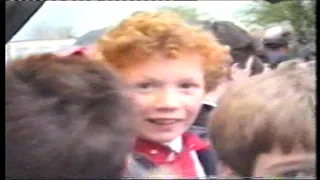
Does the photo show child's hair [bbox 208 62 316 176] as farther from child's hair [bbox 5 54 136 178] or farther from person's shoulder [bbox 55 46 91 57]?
person's shoulder [bbox 55 46 91 57]

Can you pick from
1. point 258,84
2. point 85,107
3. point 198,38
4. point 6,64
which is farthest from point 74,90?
point 258,84

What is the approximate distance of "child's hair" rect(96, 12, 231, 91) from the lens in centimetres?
243

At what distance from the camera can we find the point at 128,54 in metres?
2.43

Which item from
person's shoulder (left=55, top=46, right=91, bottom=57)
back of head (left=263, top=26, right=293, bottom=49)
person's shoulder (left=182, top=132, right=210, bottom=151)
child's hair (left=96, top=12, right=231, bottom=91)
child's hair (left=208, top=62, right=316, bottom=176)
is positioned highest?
back of head (left=263, top=26, right=293, bottom=49)

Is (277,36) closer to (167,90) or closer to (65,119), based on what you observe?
(167,90)

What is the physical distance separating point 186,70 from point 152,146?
0.27 metres

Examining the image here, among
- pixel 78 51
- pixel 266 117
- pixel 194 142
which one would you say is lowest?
pixel 194 142

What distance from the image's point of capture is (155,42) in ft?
7.97

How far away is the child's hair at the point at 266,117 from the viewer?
8.05 feet

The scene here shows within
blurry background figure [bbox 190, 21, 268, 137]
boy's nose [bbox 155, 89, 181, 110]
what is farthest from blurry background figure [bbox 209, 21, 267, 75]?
boy's nose [bbox 155, 89, 181, 110]

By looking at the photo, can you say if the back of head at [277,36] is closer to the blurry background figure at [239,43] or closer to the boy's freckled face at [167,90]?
the blurry background figure at [239,43]

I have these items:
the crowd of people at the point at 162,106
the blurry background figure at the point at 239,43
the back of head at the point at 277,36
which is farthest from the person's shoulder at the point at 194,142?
the back of head at the point at 277,36

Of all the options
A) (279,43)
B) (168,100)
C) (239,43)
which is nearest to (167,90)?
(168,100)

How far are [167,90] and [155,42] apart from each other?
16 centimetres
